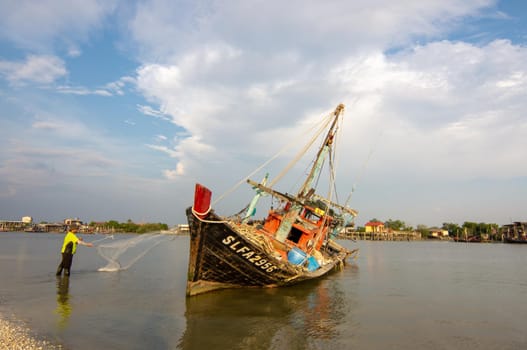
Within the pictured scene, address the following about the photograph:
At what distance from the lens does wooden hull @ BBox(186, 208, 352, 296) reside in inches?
485

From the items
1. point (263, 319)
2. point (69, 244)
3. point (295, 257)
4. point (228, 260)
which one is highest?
→ point (69, 244)

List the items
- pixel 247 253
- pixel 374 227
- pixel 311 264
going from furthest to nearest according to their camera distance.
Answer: pixel 374 227 → pixel 311 264 → pixel 247 253

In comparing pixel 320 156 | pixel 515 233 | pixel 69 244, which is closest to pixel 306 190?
pixel 320 156

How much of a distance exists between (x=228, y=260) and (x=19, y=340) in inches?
261

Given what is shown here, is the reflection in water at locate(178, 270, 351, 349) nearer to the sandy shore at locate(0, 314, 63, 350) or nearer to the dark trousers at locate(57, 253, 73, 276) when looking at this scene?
the sandy shore at locate(0, 314, 63, 350)

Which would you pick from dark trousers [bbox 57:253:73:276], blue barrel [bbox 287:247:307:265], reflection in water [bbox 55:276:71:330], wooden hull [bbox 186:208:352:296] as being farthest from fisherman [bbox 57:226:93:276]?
blue barrel [bbox 287:247:307:265]

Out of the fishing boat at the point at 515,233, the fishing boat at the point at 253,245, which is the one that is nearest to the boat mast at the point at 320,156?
the fishing boat at the point at 253,245

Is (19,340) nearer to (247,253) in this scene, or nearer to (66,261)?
(247,253)

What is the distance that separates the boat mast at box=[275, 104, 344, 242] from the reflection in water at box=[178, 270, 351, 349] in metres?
2.94

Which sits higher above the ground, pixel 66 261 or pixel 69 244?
pixel 69 244

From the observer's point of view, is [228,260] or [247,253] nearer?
[247,253]

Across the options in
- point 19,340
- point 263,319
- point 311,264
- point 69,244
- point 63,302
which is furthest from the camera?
point 311,264

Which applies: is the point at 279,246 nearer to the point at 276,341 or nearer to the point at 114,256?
the point at 276,341

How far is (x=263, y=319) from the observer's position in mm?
11227
